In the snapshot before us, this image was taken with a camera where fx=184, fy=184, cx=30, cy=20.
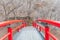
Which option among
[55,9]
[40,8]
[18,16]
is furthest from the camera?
[55,9]

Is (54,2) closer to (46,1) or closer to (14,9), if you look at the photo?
(46,1)

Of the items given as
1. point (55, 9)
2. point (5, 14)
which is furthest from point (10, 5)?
point (55, 9)

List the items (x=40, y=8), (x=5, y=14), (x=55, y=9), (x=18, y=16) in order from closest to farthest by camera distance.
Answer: (x=5, y=14) < (x=18, y=16) < (x=40, y=8) < (x=55, y=9)

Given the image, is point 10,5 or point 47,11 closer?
point 10,5

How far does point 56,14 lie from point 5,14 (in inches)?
420

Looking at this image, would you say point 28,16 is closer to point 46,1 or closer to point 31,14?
point 31,14

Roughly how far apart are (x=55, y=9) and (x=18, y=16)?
8128mm

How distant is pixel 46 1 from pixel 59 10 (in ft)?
11.5

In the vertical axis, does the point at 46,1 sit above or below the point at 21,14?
above

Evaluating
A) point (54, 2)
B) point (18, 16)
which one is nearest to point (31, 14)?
point (18, 16)

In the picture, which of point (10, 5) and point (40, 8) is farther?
point (40, 8)

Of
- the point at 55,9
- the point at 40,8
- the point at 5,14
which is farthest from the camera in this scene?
the point at 55,9

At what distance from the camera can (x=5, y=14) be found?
23.9m

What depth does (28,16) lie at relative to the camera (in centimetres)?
2703
